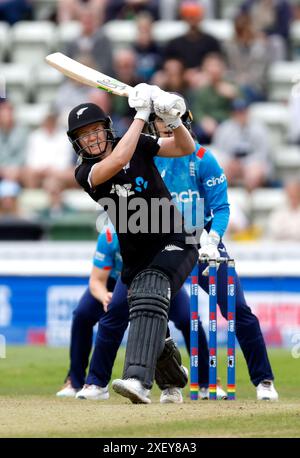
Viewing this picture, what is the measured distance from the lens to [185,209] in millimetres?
8516

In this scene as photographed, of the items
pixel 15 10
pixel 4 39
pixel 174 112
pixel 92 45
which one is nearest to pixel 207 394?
pixel 174 112

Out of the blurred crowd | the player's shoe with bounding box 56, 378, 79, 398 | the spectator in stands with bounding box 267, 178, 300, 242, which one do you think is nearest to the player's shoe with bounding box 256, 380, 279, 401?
the player's shoe with bounding box 56, 378, 79, 398

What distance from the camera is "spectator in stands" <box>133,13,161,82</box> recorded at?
57.4ft

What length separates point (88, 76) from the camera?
809 centimetres

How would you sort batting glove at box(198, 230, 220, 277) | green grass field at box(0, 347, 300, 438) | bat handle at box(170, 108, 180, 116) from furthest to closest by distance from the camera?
batting glove at box(198, 230, 220, 277) < bat handle at box(170, 108, 180, 116) < green grass field at box(0, 347, 300, 438)

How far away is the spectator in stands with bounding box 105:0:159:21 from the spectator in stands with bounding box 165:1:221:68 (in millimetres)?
1472

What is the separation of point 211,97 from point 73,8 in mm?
3478

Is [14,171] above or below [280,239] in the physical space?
above

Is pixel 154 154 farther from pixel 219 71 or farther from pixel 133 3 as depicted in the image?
pixel 133 3

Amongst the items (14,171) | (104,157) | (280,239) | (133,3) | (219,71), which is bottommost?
(104,157)

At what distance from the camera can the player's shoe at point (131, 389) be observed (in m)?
7.14

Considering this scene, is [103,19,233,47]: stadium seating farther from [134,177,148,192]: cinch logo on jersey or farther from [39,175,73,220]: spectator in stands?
[134,177,148,192]: cinch logo on jersey
